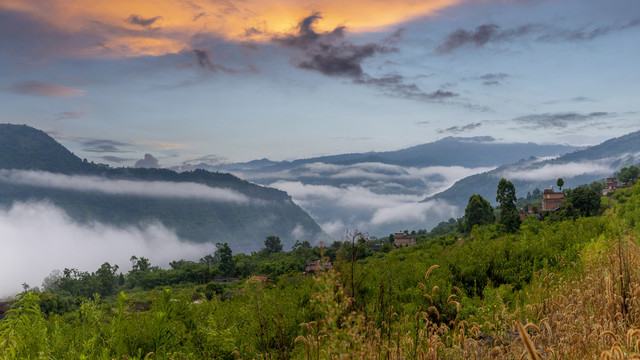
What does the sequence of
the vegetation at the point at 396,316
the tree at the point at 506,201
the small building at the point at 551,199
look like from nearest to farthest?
the vegetation at the point at 396,316 → the tree at the point at 506,201 → the small building at the point at 551,199

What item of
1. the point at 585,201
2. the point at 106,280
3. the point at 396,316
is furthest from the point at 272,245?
the point at 396,316

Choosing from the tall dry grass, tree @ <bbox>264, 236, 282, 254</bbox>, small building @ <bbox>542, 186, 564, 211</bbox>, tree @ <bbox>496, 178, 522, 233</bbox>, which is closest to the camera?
the tall dry grass

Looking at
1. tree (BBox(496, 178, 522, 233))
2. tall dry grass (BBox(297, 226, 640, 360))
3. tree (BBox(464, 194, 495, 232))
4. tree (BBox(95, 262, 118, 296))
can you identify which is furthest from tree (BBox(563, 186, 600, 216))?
tree (BBox(95, 262, 118, 296))

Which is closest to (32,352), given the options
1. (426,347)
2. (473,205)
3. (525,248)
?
(426,347)

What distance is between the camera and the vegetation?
13.3ft

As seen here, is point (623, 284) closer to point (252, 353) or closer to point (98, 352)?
point (252, 353)

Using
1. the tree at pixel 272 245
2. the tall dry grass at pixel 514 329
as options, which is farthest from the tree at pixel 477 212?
the tree at pixel 272 245

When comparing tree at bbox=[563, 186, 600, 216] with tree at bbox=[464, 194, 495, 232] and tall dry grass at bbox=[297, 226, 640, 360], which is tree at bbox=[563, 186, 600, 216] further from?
tall dry grass at bbox=[297, 226, 640, 360]

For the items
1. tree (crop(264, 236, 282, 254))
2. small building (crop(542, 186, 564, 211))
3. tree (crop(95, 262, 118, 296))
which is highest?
small building (crop(542, 186, 564, 211))

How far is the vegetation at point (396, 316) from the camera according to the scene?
4.04 meters

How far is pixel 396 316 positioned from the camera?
6871 millimetres

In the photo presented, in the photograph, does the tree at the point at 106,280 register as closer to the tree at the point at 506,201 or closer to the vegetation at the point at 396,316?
the tree at the point at 506,201

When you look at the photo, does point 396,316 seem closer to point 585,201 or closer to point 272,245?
point 585,201

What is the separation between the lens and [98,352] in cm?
536
